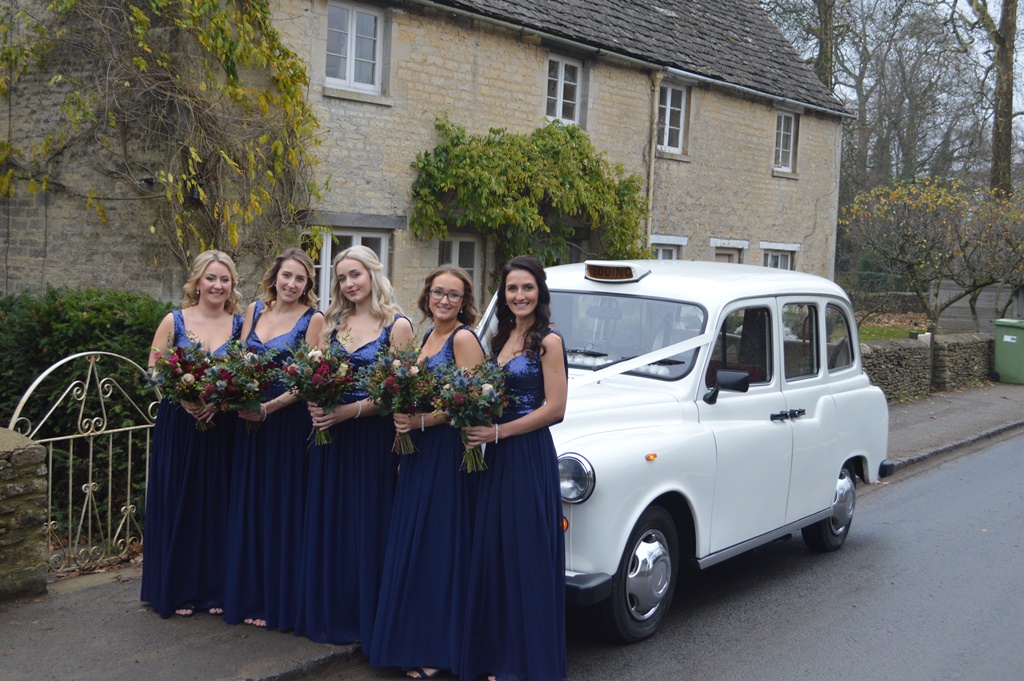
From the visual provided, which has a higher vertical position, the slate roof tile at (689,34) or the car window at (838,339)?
the slate roof tile at (689,34)

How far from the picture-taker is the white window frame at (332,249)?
13.0 meters

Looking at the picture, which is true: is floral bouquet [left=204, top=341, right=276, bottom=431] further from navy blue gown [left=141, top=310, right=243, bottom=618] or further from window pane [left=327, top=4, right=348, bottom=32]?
window pane [left=327, top=4, right=348, bottom=32]

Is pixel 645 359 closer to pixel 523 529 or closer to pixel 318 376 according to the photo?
pixel 523 529

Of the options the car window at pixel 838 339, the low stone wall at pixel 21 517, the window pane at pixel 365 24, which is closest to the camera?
the low stone wall at pixel 21 517

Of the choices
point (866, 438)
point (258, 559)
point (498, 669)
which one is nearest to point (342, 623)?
point (258, 559)

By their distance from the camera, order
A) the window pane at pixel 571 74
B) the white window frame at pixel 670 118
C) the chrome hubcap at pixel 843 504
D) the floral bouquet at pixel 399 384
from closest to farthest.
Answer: the floral bouquet at pixel 399 384, the chrome hubcap at pixel 843 504, the window pane at pixel 571 74, the white window frame at pixel 670 118

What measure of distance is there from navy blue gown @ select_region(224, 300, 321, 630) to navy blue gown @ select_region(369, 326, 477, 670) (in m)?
0.65

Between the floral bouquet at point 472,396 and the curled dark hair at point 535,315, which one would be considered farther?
the curled dark hair at point 535,315

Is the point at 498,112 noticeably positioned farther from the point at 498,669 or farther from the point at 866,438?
the point at 498,669

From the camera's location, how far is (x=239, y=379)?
17.1 feet

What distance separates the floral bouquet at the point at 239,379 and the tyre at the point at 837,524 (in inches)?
176

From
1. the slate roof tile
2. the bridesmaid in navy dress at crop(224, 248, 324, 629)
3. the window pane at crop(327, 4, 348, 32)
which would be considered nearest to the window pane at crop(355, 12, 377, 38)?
the window pane at crop(327, 4, 348, 32)

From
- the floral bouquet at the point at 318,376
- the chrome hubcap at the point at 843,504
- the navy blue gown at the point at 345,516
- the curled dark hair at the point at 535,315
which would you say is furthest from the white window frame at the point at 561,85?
the floral bouquet at the point at 318,376

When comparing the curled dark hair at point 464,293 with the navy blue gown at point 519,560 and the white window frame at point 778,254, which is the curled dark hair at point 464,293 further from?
the white window frame at point 778,254
